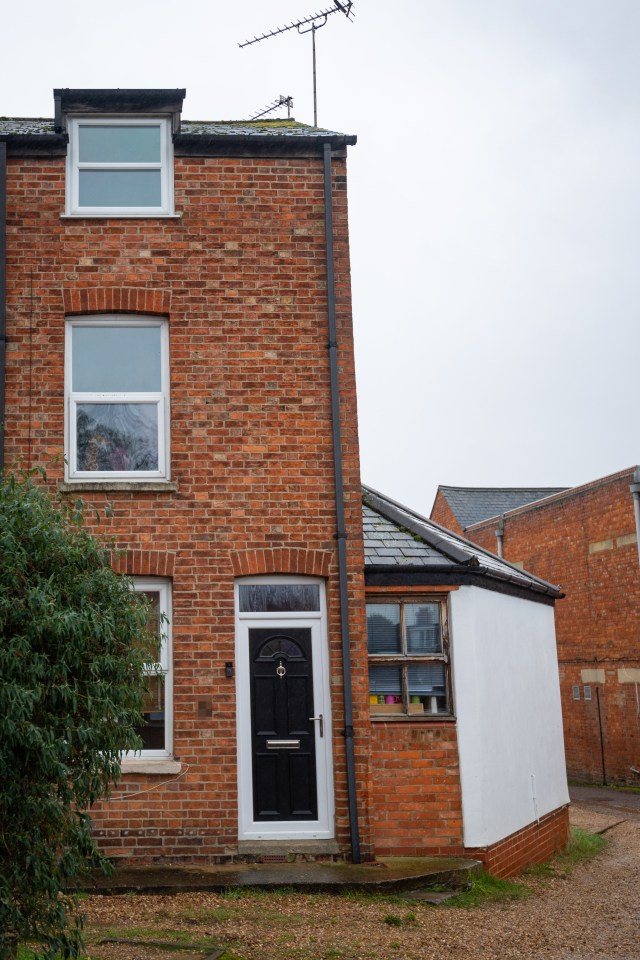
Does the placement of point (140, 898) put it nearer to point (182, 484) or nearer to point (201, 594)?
point (201, 594)

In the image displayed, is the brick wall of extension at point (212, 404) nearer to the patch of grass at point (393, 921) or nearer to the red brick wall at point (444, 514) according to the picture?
the patch of grass at point (393, 921)

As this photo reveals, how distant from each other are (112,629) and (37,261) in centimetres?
599

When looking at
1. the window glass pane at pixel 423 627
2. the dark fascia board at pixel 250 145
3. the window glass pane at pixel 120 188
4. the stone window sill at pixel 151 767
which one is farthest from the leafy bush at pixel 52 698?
the dark fascia board at pixel 250 145

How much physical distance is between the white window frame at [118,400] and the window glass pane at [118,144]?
1.94 m

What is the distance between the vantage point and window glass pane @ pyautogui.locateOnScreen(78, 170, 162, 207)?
440 inches

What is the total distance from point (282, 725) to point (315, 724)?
35cm

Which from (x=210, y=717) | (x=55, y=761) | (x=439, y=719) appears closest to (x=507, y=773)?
(x=439, y=719)

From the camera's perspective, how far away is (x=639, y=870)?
40.8ft

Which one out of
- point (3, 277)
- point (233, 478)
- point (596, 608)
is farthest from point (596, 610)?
point (3, 277)

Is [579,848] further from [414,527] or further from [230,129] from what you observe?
[230,129]

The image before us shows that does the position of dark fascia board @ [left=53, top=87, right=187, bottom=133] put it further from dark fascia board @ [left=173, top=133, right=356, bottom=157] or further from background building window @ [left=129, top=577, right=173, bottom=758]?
background building window @ [left=129, top=577, right=173, bottom=758]

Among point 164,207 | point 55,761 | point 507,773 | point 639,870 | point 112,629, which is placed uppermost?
point 164,207

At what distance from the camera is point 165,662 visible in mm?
10273

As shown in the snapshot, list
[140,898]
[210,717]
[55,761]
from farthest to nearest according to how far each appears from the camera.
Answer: [210,717], [140,898], [55,761]
